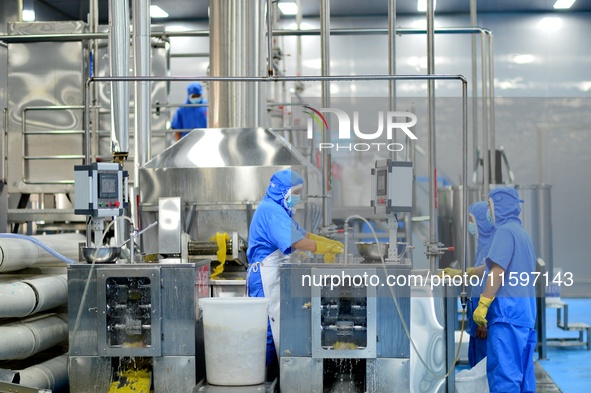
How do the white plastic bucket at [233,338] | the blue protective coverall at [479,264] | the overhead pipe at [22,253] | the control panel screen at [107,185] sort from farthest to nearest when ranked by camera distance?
the blue protective coverall at [479,264] < the overhead pipe at [22,253] < the control panel screen at [107,185] < the white plastic bucket at [233,338]

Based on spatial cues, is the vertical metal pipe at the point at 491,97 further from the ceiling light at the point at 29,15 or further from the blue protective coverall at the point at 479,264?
the ceiling light at the point at 29,15

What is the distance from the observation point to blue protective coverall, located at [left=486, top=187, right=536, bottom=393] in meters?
4.02

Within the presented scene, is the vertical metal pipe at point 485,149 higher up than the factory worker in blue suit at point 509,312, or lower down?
higher up

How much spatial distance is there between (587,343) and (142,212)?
4009mm

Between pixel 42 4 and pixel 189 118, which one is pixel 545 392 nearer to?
pixel 189 118

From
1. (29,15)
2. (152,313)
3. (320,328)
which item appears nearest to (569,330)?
(320,328)

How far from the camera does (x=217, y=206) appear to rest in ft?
15.3

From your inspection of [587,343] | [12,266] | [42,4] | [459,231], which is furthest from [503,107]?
[12,266]

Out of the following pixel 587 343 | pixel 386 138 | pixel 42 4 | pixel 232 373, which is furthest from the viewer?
pixel 42 4

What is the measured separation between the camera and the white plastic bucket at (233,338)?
11.3 feet

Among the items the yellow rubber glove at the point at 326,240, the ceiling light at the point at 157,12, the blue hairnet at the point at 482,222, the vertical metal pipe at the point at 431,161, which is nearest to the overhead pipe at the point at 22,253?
the yellow rubber glove at the point at 326,240

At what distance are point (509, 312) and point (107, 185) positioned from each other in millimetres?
2097

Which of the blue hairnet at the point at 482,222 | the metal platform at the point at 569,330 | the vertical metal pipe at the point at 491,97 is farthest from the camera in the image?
the metal platform at the point at 569,330

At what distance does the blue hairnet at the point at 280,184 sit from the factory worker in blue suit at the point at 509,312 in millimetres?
1106
